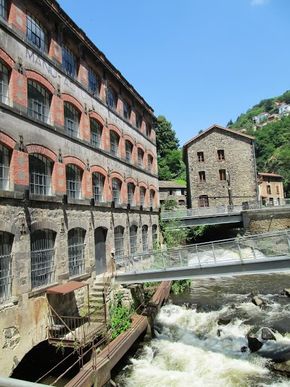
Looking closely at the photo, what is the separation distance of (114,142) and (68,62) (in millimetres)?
6335

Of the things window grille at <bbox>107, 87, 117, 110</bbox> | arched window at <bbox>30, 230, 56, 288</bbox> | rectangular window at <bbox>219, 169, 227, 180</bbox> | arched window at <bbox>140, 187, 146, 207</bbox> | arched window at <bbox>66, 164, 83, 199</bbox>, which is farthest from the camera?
rectangular window at <bbox>219, 169, 227, 180</bbox>

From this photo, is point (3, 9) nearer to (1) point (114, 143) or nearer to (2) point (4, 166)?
(2) point (4, 166)

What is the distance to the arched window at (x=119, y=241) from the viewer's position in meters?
20.3

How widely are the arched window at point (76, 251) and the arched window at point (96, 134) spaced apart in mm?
5055

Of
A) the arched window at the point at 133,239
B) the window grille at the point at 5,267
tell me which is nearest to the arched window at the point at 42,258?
the window grille at the point at 5,267

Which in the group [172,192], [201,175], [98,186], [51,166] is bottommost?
[98,186]

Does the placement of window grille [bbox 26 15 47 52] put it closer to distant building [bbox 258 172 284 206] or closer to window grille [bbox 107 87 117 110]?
window grille [bbox 107 87 117 110]

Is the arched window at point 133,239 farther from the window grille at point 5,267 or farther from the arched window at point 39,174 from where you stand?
the window grille at point 5,267

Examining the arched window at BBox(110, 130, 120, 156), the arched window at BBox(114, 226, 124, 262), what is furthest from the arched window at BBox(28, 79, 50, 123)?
the arched window at BBox(114, 226, 124, 262)

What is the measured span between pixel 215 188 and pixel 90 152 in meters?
28.2

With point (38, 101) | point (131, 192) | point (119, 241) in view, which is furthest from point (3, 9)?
point (131, 192)

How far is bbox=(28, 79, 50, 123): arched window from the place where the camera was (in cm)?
1326

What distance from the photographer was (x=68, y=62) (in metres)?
16.5

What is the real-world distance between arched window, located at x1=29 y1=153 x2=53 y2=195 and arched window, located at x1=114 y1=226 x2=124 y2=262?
24.1ft
